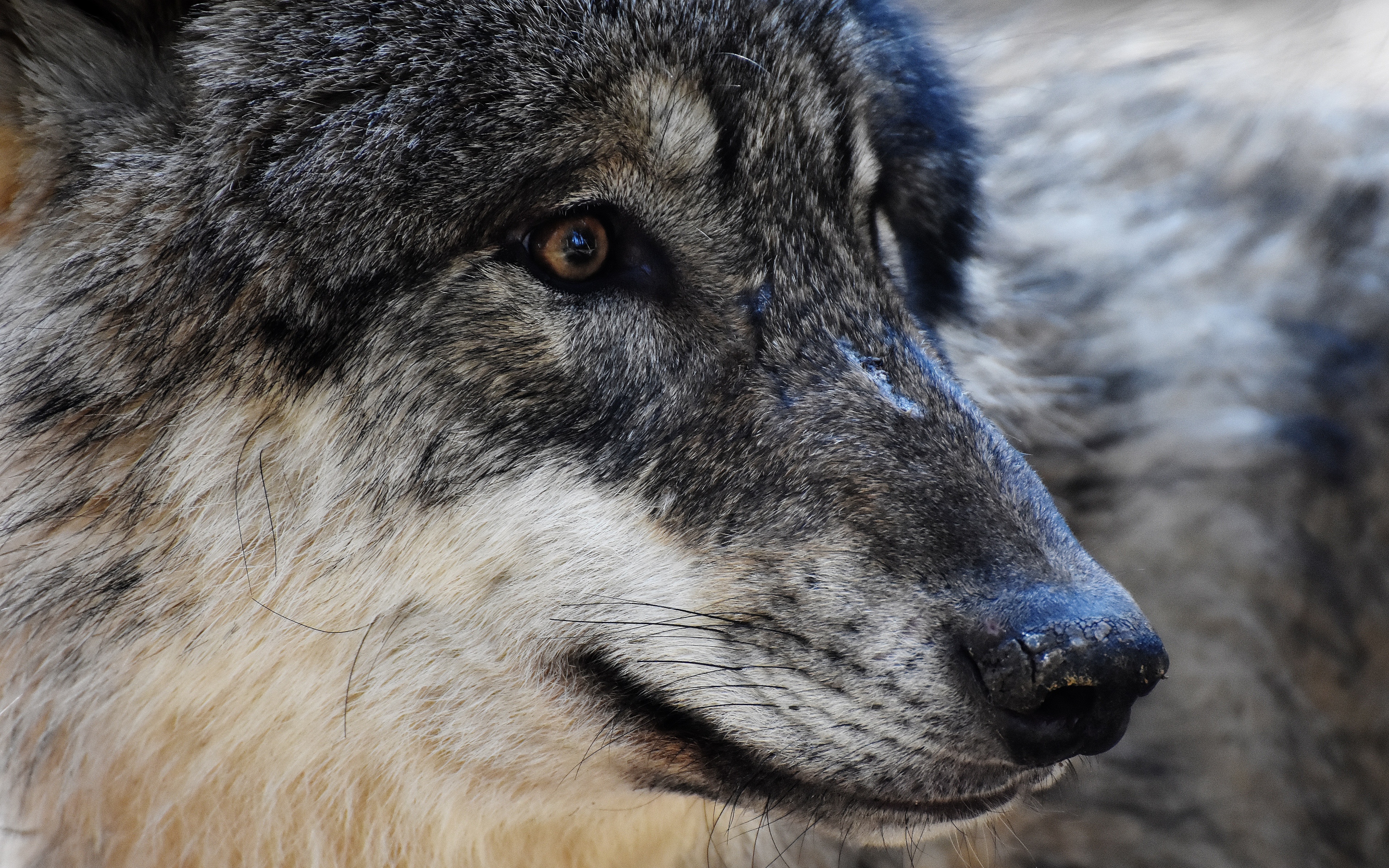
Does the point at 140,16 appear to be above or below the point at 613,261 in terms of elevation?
above

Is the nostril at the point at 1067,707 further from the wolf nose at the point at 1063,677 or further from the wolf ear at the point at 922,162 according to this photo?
the wolf ear at the point at 922,162

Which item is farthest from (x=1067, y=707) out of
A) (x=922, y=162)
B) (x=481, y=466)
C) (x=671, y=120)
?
(x=922, y=162)

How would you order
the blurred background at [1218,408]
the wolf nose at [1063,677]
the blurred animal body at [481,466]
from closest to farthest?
the wolf nose at [1063,677]
the blurred animal body at [481,466]
the blurred background at [1218,408]

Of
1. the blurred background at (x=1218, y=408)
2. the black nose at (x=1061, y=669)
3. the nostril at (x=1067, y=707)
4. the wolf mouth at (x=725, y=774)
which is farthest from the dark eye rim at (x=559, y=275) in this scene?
the blurred background at (x=1218, y=408)

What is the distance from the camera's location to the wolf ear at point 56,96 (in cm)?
179

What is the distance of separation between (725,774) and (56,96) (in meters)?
1.37

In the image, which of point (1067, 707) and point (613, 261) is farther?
point (613, 261)

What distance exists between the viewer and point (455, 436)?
1.80m

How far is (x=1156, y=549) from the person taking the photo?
266 cm

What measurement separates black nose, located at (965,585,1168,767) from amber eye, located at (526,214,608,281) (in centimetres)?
78

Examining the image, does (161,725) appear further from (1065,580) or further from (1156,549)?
(1156,549)

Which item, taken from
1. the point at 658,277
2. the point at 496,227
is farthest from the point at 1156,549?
the point at 496,227

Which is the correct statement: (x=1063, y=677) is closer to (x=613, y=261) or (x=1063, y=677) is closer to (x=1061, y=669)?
(x=1061, y=669)

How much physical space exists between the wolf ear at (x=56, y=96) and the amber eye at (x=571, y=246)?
1.93 feet
